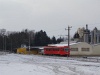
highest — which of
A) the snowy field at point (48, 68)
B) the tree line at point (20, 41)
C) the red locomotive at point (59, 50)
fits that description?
the tree line at point (20, 41)

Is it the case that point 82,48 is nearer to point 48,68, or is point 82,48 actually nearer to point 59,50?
point 59,50

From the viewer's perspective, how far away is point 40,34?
159125 mm

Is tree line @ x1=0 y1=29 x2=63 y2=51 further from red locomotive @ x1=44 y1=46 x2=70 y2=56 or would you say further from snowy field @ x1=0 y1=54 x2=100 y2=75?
snowy field @ x1=0 y1=54 x2=100 y2=75

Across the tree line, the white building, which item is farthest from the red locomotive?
the tree line

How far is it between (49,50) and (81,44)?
38.9ft

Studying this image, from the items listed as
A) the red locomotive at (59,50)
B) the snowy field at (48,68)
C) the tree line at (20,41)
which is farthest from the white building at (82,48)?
the tree line at (20,41)

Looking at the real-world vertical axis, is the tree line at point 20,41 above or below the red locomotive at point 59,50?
above

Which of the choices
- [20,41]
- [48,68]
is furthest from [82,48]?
[20,41]

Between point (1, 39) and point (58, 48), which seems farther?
point (1, 39)

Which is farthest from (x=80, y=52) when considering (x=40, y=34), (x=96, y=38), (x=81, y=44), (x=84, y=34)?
(x=40, y=34)

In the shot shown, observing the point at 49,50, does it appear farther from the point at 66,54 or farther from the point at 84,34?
the point at 84,34

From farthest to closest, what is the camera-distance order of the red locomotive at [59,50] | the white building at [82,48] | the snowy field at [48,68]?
the white building at [82,48] → the red locomotive at [59,50] → the snowy field at [48,68]

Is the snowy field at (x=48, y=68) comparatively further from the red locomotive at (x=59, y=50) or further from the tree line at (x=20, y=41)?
the tree line at (x=20, y=41)

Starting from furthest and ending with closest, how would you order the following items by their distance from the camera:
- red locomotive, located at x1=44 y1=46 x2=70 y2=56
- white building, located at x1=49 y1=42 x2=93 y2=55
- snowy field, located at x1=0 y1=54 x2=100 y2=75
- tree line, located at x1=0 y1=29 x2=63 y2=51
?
1. tree line, located at x1=0 y1=29 x2=63 y2=51
2. white building, located at x1=49 y1=42 x2=93 y2=55
3. red locomotive, located at x1=44 y1=46 x2=70 y2=56
4. snowy field, located at x1=0 y1=54 x2=100 y2=75
